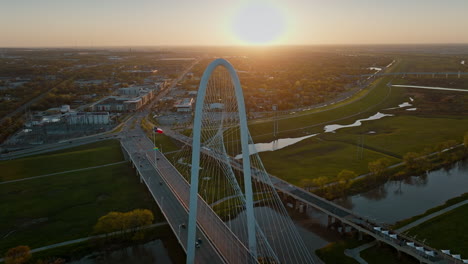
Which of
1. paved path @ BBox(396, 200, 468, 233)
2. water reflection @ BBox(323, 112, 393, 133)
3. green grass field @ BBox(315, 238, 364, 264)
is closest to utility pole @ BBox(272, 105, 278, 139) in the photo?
water reflection @ BBox(323, 112, 393, 133)

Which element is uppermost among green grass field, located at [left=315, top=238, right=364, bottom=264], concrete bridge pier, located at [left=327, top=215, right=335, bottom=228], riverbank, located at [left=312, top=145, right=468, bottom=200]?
riverbank, located at [left=312, top=145, right=468, bottom=200]

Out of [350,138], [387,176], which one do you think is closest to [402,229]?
[387,176]

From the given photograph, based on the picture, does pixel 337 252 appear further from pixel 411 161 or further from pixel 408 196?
pixel 411 161

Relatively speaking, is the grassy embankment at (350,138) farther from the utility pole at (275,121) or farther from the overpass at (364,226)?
the overpass at (364,226)

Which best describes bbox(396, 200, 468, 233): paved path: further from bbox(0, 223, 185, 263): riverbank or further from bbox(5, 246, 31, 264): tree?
bbox(5, 246, 31, 264): tree

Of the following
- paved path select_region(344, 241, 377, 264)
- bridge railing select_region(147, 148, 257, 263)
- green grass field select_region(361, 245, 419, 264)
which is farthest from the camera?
paved path select_region(344, 241, 377, 264)

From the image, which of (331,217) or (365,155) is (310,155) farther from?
(331,217)

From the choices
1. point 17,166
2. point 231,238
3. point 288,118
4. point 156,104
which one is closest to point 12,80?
point 156,104

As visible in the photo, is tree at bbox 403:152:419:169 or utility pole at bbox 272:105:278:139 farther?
utility pole at bbox 272:105:278:139
